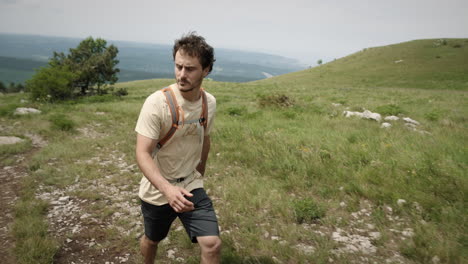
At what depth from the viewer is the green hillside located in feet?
119

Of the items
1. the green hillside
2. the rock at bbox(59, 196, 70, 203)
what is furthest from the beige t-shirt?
the green hillside

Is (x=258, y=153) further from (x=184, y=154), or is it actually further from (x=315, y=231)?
(x=184, y=154)

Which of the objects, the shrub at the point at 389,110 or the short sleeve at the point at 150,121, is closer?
the short sleeve at the point at 150,121

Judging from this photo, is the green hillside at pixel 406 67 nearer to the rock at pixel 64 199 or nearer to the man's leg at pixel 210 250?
the man's leg at pixel 210 250

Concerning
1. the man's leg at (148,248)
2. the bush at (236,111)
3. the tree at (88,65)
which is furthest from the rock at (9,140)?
the tree at (88,65)

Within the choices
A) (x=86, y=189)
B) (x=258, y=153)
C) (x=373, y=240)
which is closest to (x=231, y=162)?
(x=258, y=153)

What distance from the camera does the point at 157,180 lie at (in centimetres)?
244

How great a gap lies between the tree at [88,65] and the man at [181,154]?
35739 millimetres

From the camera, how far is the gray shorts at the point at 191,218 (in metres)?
2.64

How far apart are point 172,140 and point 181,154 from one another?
0.21 meters

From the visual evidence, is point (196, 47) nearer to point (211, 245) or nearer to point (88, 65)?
point (211, 245)

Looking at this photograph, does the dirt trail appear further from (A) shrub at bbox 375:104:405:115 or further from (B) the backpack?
(A) shrub at bbox 375:104:405:115

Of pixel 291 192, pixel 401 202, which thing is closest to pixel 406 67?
pixel 401 202

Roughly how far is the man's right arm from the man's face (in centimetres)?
67
